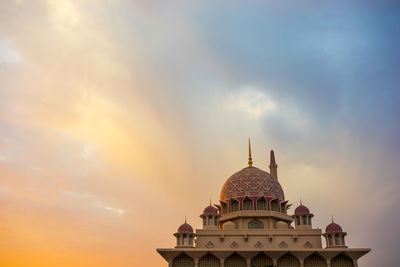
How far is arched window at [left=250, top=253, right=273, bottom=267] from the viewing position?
30281mm

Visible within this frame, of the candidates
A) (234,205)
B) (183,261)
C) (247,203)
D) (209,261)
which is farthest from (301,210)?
(183,261)

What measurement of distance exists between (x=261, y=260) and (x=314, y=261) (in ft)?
14.3

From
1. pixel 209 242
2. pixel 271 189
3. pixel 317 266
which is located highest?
pixel 271 189

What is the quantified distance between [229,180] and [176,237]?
936cm

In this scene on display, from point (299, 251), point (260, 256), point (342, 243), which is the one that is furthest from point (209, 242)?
point (342, 243)

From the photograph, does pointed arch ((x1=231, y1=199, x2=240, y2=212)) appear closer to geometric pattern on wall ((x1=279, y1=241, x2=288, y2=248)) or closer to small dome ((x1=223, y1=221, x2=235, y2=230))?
small dome ((x1=223, y1=221, x2=235, y2=230))

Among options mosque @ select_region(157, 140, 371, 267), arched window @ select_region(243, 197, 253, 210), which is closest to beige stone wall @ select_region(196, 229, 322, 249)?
mosque @ select_region(157, 140, 371, 267)

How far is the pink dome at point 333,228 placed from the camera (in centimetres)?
3117

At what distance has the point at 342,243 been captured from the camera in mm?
30750

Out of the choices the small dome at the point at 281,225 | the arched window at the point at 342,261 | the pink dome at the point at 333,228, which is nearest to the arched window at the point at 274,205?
the small dome at the point at 281,225

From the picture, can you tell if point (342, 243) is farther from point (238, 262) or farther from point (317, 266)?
point (238, 262)

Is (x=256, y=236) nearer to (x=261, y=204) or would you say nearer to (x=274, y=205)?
(x=261, y=204)

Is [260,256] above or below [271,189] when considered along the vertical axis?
below

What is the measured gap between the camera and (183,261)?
1199 inches
